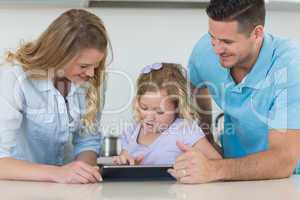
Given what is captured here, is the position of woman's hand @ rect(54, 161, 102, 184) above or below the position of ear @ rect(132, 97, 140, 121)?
below

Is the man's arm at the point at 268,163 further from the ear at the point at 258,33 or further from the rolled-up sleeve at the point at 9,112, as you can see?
the rolled-up sleeve at the point at 9,112

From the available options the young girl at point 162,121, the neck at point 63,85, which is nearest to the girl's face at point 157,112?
the young girl at point 162,121

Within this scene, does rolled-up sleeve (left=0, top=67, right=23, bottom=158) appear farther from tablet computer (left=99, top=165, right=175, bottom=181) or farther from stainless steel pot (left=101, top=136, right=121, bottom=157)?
stainless steel pot (left=101, top=136, right=121, bottom=157)

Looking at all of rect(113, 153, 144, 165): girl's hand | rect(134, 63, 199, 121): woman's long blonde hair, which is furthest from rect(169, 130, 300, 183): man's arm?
rect(134, 63, 199, 121): woman's long blonde hair

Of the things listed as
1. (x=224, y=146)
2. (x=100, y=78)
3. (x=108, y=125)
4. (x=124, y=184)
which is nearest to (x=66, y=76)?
(x=100, y=78)

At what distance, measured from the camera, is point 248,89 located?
1700 millimetres

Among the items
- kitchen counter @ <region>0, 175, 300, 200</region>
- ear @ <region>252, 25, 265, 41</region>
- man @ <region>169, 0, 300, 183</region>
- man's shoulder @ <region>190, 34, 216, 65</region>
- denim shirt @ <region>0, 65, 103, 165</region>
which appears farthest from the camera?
man's shoulder @ <region>190, 34, 216, 65</region>

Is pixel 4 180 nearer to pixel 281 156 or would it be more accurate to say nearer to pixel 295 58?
pixel 281 156

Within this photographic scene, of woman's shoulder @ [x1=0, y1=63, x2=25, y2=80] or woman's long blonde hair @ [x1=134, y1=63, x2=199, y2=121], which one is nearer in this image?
woman's shoulder @ [x1=0, y1=63, x2=25, y2=80]

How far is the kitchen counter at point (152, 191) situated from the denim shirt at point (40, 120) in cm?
25

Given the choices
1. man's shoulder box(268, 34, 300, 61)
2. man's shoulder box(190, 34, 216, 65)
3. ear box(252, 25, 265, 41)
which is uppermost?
ear box(252, 25, 265, 41)

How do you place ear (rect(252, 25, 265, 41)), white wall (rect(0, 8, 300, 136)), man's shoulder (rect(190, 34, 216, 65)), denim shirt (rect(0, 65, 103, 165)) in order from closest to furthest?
denim shirt (rect(0, 65, 103, 165)) < ear (rect(252, 25, 265, 41)) < man's shoulder (rect(190, 34, 216, 65)) < white wall (rect(0, 8, 300, 136))

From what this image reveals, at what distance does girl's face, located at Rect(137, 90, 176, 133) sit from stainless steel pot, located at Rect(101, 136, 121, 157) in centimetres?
19

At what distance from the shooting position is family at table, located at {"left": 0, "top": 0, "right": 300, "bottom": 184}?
1537 millimetres
